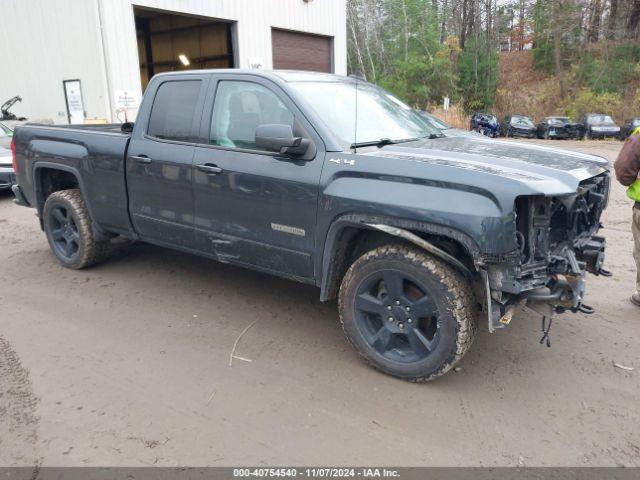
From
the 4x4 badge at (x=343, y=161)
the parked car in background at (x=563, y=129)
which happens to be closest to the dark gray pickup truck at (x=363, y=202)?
the 4x4 badge at (x=343, y=161)

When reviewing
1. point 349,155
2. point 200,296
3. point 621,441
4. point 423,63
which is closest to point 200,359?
point 200,296

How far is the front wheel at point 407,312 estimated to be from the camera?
3.26 metres

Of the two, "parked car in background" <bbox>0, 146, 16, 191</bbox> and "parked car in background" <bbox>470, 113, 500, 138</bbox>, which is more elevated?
"parked car in background" <bbox>0, 146, 16, 191</bbox>

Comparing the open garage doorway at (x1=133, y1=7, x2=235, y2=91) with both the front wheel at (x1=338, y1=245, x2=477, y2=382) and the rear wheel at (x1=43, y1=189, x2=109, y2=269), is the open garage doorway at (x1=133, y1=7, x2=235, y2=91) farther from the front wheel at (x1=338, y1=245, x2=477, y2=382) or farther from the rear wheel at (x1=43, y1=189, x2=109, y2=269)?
the front wheel at (x1=338, y1=245, x2=477, y2=382)

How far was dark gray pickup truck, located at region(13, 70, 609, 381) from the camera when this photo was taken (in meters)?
3.12

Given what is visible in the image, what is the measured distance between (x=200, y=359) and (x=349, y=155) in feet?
5.87

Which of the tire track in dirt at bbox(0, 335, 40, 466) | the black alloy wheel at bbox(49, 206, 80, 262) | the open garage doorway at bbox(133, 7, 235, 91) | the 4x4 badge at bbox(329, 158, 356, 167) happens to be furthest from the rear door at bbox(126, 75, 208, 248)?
the open garage doorway at bbox(133, 7, 235, 91)

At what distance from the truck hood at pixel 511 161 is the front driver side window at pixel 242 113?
88 cm

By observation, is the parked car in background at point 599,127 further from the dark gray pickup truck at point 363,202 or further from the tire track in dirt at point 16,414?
the tire track in dirt at point 16,414

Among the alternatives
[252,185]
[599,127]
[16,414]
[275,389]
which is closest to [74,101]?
[252,185]

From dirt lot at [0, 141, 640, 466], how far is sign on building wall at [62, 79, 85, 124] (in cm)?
910

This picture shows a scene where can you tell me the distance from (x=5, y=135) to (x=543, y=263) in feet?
37.1

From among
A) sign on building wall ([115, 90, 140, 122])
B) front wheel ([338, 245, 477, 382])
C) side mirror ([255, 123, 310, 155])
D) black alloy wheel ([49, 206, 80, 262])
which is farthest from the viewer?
sign on building wall ([115, 90, 140, 122])

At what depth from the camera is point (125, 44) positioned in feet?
40.5
